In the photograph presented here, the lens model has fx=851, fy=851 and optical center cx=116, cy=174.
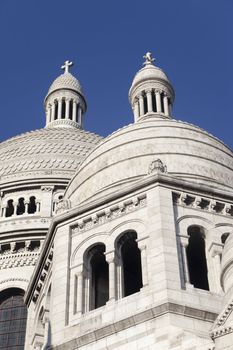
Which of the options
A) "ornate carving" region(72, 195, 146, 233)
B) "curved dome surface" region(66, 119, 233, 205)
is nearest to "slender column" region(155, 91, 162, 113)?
"curved dome surface" region(66, 119, 233, 205)

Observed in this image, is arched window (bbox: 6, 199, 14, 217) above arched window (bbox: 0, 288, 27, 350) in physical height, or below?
above

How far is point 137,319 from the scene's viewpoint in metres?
23.6

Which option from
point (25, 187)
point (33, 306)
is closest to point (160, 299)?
point (33, 306)

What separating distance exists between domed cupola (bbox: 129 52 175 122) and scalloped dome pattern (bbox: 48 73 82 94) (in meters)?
14.0

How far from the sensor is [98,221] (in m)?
27.7

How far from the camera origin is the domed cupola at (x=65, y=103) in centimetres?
5241

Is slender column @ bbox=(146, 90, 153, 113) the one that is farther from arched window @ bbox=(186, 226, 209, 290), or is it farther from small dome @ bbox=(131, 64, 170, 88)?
arched window @ bbox=(186, 226, 209, 290)

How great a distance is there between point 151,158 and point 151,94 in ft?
30.3

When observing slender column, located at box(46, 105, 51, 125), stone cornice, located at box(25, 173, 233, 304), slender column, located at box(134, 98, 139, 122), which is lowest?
stone cornice, located at box(25, 173, 233, 304)

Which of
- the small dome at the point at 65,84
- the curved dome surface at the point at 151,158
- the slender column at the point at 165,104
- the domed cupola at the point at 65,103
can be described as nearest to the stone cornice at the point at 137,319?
the curved dome surface at the point at 151,158

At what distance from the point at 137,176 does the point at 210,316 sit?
7.34 meters

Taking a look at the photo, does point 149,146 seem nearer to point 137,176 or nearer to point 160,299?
point 137,176

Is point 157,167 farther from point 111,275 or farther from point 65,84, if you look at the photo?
point 65,84

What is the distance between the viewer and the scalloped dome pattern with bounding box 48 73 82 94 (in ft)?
177
